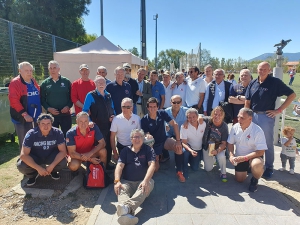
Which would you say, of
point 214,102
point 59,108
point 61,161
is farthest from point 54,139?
point 214,102

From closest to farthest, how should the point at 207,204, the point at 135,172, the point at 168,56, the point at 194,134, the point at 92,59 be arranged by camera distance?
the point at 207,204 → the point at 135,172 → the point at 194,134 → the point at 92,59 → the point at 168,56

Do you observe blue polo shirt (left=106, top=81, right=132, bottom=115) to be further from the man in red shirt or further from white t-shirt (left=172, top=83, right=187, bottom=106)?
white t-shirt (left=172, top=83, right=187, bottom=106)

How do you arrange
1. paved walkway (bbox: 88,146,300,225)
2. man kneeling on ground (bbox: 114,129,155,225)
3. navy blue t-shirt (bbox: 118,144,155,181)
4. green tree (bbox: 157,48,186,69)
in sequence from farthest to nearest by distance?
green tree (bbox: 157,48,186,69), navy blue t-shirt (bbox: 118,144,155,181), man kneeling on ground (bbox: 114,129,155,225), paved walkway (bbox: 88,146,300,225)

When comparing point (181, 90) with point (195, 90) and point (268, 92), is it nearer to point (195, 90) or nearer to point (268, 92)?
point (195, 90)

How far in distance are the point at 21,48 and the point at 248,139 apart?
665 cm

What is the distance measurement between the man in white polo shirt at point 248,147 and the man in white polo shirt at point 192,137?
1.73 feet

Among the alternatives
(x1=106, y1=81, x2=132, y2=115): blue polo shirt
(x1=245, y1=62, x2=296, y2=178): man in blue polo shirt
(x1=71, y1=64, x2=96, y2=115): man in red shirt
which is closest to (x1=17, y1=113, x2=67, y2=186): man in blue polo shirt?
(x1=71, y1=64, x2=96, y2=115): man in red shirt

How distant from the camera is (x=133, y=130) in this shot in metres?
3.32

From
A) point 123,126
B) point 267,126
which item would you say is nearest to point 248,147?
point 267,126

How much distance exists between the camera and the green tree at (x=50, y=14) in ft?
58.6

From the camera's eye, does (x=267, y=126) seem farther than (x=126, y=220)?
Yes

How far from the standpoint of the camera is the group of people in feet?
10.8

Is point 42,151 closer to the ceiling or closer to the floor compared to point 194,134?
closer to the floor

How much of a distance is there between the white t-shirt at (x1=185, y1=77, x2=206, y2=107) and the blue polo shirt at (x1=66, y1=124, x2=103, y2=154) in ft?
7.43
